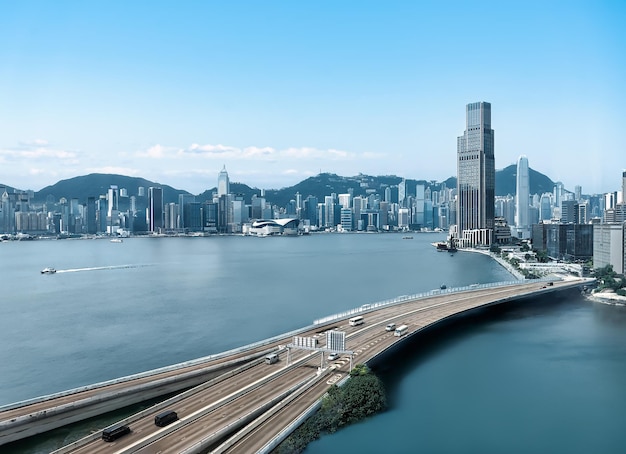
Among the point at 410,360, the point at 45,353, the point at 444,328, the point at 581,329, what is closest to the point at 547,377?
the point at 410,360

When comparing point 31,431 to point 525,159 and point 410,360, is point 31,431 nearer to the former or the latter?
point 410,360

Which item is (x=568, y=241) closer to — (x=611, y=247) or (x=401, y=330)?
(x=611, y=247)

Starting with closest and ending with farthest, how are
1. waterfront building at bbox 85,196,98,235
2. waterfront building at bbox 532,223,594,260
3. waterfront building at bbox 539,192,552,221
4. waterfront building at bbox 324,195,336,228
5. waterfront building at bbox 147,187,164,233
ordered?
waterfront building at bbox 532,223,594,260 < waterfront building at bbox 85,196,98,235 < waterfront building at bbox 147,187,164,233 < waterfront building at bbox 539,192,552,221 < waterfront building at bbox 324,195,336,228

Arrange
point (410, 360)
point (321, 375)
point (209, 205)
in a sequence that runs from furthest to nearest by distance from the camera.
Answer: point (209, 205)
point (410, 360)
point (321, 375)

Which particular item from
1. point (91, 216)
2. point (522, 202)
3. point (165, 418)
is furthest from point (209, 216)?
point (165, 418)

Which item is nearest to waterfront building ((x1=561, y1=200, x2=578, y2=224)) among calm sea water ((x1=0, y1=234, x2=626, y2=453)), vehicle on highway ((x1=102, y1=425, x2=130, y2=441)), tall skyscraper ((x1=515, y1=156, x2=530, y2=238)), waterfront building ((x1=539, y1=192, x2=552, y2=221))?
tall skyscraper ((x1=515, y1=156, x2=530, y2=238))

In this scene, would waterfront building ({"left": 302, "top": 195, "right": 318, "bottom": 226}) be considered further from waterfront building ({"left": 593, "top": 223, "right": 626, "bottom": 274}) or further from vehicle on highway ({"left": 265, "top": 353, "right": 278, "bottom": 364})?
vehicle on highway ({"left": 265, "top": 353, "right": 278, "bottom": 364})
